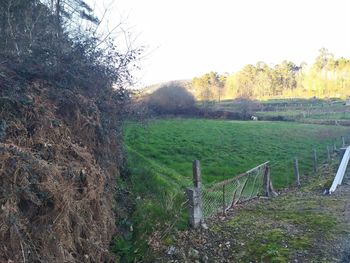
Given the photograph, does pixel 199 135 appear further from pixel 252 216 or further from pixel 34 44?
pixel 34 44

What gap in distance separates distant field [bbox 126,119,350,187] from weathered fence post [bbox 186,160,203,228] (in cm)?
295

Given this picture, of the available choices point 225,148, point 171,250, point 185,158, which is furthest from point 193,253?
point 225,148

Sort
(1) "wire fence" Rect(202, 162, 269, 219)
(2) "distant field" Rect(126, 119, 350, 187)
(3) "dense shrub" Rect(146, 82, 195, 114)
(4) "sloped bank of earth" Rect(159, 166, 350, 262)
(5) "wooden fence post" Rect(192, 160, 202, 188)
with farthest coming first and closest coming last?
(3) "dense shrub" Rect(146, 82, 195, 114), (2) "distant field" Rect(126, 119, 350, 187), (1) "wire fence" Rect(202, 162, 269, 219), (5) "wooden fence post" Rect(192, 160, 202, 188), (4) "sloped bank of earth" Rect(159, 166, 350, 262)

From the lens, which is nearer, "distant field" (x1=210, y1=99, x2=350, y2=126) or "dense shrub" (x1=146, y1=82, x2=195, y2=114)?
"dense shrub" (x1=146, y1=82, x2=195, y2=114)

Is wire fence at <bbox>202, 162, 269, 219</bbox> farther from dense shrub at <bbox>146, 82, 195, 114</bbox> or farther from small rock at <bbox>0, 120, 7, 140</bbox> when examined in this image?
dense shrub at <bbox>146, 82, 195, 114</bbox>

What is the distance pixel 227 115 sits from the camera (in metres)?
39.7

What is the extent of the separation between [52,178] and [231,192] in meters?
5.60

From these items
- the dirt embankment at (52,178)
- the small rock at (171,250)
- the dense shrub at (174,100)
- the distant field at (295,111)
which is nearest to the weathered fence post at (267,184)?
the small rock at (171,250)

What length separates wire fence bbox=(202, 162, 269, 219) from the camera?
7.51 meters

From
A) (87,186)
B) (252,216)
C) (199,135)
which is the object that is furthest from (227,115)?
(87,186)

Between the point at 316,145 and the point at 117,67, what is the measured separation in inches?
721

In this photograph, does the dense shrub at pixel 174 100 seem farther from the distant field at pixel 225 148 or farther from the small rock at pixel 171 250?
the small rock at pixel 171 250

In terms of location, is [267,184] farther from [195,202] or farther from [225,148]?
[225,148]

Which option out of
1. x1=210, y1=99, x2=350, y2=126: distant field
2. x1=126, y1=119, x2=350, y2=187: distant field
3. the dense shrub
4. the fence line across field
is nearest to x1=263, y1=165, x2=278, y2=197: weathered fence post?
the fence line across field
